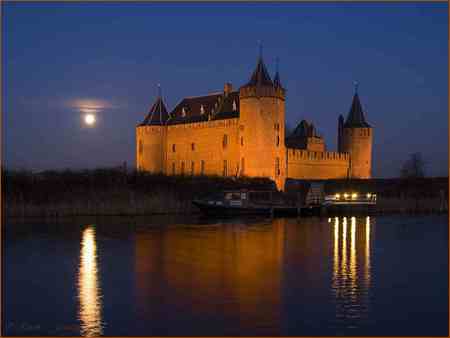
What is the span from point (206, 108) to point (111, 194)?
22.4 m

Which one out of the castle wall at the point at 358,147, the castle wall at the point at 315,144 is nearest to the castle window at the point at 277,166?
the castle wall at the point at 315,144

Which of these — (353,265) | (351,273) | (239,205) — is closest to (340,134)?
(239,205)

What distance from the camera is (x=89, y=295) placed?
1040 cm

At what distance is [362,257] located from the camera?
15.3 metres

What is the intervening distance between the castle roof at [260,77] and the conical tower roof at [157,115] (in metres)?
11.5

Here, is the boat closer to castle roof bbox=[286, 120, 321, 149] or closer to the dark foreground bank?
the dark foreground bank

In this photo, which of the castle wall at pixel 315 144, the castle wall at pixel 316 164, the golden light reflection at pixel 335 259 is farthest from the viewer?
the castle wall at pixel 315 144

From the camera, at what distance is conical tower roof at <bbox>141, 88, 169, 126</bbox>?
2015 inches

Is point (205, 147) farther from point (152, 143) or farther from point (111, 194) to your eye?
point (111, 194)

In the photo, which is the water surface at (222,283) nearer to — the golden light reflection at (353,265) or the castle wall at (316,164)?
the golden light reflection at (353,265)

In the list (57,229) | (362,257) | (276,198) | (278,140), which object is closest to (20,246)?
(57,229)

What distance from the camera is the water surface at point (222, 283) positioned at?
856 centimetres

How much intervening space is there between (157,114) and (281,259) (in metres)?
38.3

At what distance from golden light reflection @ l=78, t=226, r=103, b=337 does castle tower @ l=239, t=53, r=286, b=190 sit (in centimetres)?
2657
